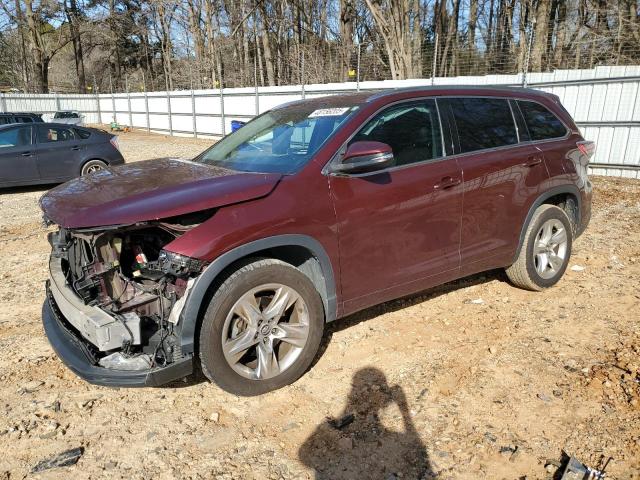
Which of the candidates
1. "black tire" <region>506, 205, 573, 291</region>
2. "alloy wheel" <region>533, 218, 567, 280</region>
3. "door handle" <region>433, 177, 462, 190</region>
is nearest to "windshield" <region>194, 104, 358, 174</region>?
"door handle" <region>433, 177, 462, 190</region>

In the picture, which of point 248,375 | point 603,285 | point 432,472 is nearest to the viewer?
point 432,472

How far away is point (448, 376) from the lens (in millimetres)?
3371

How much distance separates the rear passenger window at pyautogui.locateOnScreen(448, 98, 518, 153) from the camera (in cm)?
399

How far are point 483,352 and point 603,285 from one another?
2.02 metres

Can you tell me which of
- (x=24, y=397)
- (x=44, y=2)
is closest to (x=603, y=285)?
(x=24, y=397)

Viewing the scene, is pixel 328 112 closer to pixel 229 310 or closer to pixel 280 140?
pixel 280 140

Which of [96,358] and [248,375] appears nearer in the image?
[96,358]

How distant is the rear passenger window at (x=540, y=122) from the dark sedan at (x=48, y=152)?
834 cm

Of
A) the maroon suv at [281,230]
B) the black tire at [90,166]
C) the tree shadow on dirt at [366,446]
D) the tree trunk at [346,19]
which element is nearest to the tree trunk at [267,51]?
the tree trunk at [346,19]

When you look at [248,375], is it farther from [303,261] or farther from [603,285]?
[603,285]

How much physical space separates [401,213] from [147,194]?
1693mm

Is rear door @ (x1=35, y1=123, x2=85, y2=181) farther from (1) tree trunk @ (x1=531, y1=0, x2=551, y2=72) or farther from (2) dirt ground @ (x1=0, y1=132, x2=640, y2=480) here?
(1) tree trunk @ (x1=531, y1=0, x2=551, y2=72)

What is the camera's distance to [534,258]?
15.0 ft

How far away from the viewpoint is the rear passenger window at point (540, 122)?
14.8ft
